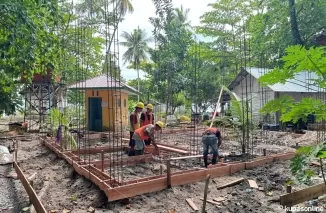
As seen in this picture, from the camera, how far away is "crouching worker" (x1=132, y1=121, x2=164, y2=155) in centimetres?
708

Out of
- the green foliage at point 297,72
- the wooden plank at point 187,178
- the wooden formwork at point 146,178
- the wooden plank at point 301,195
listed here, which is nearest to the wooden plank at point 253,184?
the wooden formwork at point 146,178

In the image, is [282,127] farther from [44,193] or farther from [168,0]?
[44,193]

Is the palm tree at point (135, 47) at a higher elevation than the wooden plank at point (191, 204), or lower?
higher

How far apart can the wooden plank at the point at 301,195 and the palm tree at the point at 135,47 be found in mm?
35689

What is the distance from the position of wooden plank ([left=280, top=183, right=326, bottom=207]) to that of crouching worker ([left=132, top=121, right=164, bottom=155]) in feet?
11.7

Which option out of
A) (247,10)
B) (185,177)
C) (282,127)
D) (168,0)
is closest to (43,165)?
(185,177)

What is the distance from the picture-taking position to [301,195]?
13.6 ft

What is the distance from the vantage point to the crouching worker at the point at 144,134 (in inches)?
279

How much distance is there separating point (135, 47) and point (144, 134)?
33423 mm

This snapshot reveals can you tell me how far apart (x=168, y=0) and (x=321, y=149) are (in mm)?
8554

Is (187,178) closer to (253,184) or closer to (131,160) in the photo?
(253,184)

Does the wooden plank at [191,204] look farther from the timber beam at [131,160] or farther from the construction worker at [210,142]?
the timber beam at [131,160]

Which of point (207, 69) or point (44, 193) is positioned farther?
point (207, 69)

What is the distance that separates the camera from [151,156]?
7.55 metres
